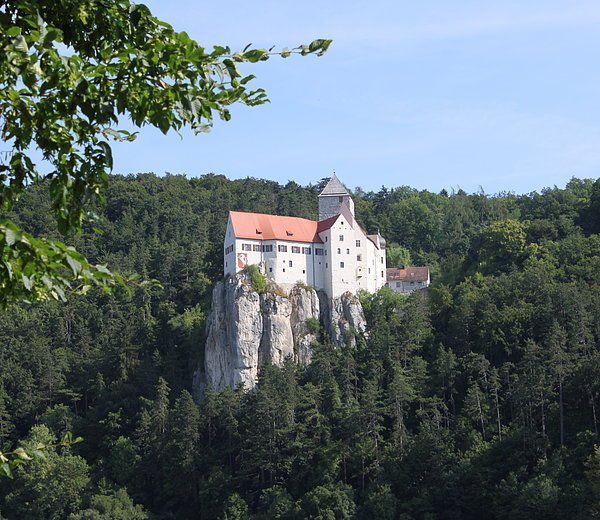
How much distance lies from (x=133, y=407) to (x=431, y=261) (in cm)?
3957

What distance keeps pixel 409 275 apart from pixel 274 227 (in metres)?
21.6

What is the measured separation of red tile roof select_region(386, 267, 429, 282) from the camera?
89.1m

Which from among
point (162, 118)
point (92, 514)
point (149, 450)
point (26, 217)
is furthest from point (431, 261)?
point (162, 118)

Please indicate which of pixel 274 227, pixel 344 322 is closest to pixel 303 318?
pixel 344 322

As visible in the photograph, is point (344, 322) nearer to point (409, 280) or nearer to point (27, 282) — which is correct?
point (409, 280)

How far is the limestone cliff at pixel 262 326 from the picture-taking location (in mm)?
68500

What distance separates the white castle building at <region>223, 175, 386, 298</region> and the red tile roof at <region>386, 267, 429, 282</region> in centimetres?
1532

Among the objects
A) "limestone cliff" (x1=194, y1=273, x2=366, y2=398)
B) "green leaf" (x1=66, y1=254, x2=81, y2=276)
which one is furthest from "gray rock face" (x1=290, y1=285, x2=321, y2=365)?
"green leaf" (x1=66, y1=254, x2=81, y2=276)

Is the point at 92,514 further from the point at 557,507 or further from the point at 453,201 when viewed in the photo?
the point at 453,201

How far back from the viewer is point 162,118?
311 inches

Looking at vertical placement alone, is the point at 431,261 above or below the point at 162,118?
above

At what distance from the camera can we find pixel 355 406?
210 feet

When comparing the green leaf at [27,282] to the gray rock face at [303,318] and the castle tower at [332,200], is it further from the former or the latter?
the castle tower at [332,200]

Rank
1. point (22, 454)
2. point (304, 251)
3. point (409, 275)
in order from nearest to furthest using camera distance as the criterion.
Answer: point (22, 454) → point (304, 251) → point (409, 275)
